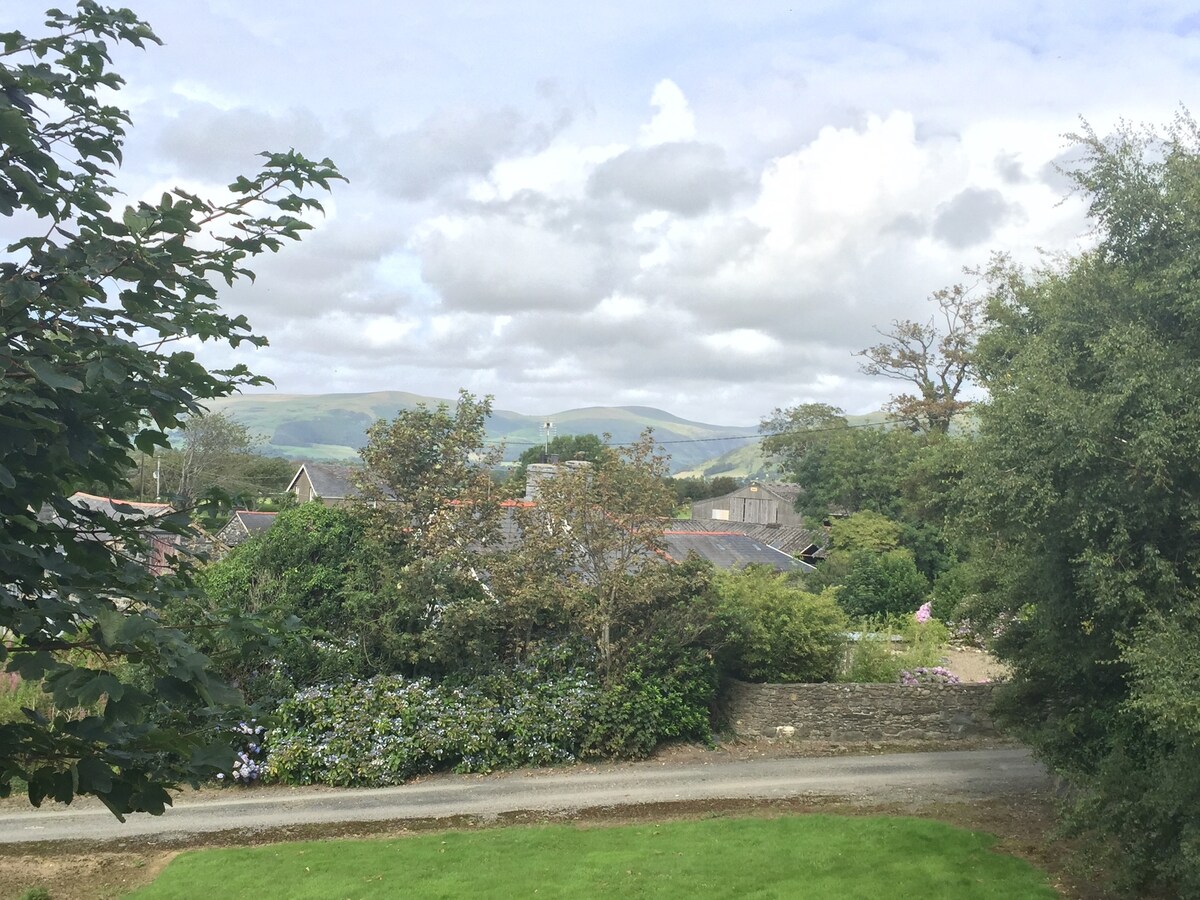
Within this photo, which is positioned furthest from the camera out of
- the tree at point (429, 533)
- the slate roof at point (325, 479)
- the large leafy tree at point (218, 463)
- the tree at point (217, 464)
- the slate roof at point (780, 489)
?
the slate roof at point (780, 489)

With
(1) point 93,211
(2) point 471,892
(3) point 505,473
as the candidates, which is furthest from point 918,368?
(1) point 93,211

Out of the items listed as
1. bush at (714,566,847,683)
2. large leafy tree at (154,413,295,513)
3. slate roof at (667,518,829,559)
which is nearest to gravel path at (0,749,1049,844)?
bush at (714,566,847,683)

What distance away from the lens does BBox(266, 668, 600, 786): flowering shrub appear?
17906mm

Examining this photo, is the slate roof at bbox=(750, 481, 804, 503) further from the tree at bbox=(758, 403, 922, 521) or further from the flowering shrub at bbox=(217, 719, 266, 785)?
the flowering shrub at bbox=(217, 719, 266, 785)

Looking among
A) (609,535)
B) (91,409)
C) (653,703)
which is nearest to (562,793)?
(653,703)

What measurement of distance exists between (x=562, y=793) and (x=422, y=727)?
3418 millimetres

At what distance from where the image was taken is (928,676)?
74.9 feet

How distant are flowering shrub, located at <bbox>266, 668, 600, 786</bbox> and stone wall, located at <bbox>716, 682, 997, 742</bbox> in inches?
151

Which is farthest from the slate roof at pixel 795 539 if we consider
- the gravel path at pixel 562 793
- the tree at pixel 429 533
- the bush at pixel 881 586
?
the gravel path at pixel 562 793

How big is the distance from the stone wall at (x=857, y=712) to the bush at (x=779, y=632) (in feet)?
2.33

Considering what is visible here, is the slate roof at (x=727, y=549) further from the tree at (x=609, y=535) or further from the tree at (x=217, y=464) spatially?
the tree at (x=217, y=464)

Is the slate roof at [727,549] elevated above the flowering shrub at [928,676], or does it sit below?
above

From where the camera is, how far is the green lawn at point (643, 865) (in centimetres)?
1204

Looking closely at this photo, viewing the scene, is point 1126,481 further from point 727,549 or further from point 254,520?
point 254,520
